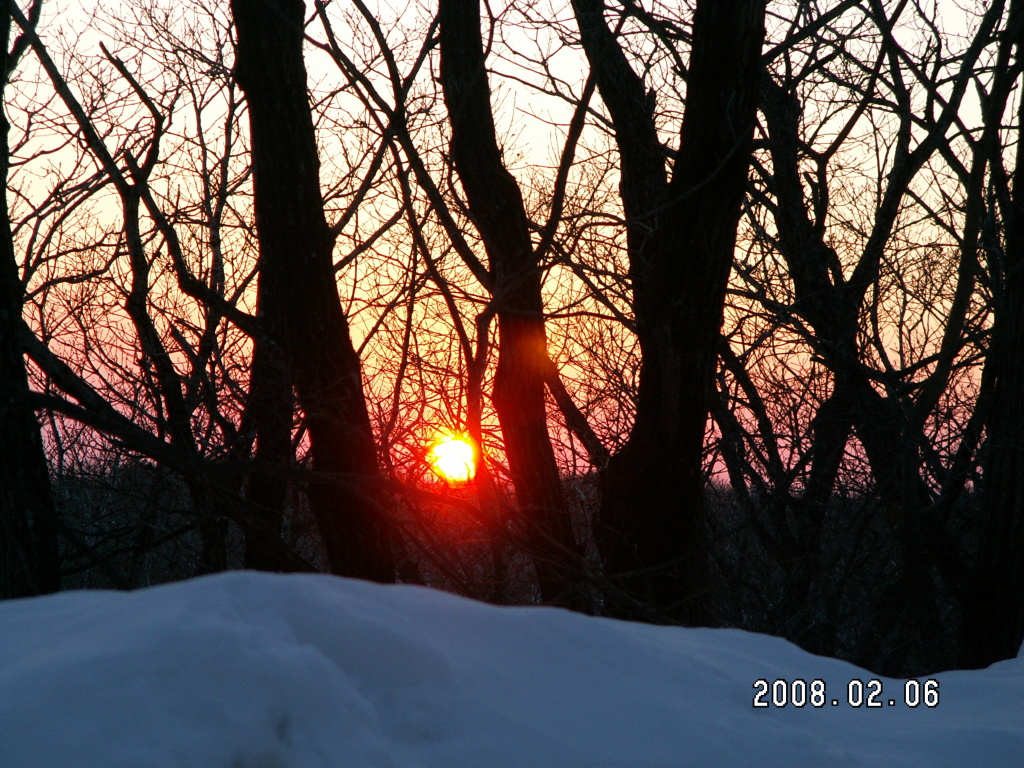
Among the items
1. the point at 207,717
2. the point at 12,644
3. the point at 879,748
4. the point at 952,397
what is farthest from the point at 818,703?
the point at 952,397

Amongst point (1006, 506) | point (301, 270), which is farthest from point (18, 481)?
point (1006, 506)

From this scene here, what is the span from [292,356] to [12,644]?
3071 mm

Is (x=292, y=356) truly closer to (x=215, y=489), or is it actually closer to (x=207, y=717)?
(x=215, y=489)

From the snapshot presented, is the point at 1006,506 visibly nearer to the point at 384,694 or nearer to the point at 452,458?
the point at 452,458

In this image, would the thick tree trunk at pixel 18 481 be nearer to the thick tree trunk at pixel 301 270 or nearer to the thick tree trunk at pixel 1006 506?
the thick tree trunk at pixel 301 270

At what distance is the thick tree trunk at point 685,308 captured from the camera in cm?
425

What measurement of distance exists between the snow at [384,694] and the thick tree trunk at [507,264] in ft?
9.83

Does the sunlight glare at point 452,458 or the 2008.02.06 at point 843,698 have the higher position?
the sunlight glare at point 452,458

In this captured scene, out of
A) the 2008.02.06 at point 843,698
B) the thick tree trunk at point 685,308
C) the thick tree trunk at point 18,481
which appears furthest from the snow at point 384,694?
the thick tree trunk at point 685,308

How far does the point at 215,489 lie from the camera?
10.2ft

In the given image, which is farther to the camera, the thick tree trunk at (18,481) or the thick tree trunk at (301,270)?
the thick tree trunk at (301,270)

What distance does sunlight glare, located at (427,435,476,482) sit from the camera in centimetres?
552

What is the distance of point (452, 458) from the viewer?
569 cm

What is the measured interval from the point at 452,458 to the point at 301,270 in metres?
1.78
